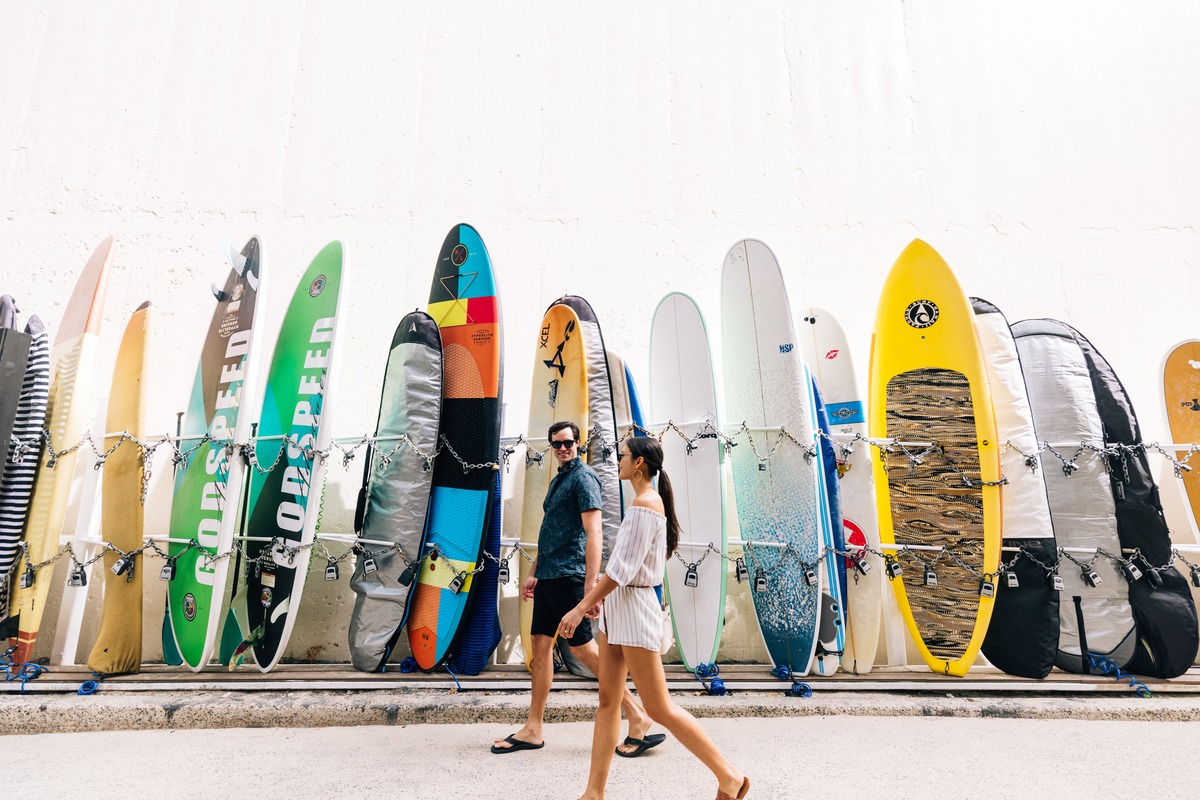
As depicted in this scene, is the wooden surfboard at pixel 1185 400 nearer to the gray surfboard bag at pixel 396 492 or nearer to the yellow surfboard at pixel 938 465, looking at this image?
the yellow surfboard at pixel 938 465

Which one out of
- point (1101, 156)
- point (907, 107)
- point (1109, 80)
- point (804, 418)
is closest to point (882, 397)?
point (804, 418)

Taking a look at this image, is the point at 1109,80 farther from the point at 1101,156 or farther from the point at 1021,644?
the point at 1021,644

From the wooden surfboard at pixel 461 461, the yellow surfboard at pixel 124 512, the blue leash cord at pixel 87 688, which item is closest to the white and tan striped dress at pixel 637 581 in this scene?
the wooden surfboard at pixel 461 461

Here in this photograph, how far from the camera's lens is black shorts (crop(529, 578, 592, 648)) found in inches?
81.4

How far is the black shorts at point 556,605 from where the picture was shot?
207cm

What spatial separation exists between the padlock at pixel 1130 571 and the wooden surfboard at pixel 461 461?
3.33 metres

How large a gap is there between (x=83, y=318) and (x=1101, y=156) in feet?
23.5

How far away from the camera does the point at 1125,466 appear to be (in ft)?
10.1

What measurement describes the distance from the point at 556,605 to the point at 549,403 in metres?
1.32

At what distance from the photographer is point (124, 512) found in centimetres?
292

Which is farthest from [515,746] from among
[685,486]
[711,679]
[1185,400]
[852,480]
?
[1185,400]

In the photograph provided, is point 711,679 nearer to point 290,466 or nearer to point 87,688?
point 290,466

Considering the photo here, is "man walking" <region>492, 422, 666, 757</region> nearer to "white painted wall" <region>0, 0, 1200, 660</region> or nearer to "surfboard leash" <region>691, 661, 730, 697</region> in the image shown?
"surfboard leash" <region>691, 661, 730, 697</region>

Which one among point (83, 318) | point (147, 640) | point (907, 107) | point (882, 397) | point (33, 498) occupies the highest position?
point (907, 107)
